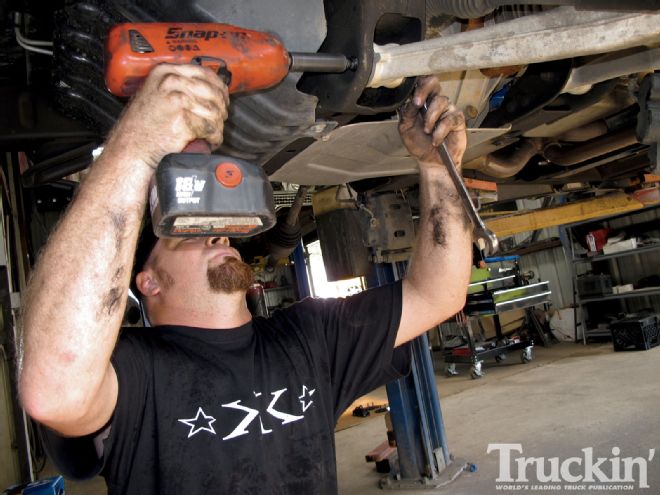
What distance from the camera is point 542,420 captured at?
12.6 feet

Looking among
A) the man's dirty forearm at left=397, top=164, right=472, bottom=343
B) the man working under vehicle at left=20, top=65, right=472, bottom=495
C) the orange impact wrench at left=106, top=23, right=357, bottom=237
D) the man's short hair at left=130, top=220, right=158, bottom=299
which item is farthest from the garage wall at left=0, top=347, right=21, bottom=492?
the orange impact wrench at left=106, top=23, right=357, bottom=237

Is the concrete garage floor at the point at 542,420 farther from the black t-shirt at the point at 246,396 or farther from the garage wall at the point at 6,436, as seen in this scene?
the black t-shirt at the point at 246,396

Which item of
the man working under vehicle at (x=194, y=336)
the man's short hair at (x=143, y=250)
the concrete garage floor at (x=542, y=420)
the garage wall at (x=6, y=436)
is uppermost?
the man's short hair at (x=143, y=250)

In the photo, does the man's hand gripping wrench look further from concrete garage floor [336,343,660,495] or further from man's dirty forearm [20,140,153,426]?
concrete garage floor [336,343,660,495]

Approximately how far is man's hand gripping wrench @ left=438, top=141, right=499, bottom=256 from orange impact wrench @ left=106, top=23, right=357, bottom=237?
413 millimetres

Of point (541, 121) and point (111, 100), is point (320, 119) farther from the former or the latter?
point (541, 121)

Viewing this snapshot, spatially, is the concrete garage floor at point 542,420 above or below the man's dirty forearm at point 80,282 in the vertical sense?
below

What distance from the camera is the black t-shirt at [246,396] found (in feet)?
3.44

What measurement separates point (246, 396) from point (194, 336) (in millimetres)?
210

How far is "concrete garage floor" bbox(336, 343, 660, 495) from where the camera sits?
3.05 metres

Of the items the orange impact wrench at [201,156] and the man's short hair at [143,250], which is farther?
the man's short hair at [143,250]

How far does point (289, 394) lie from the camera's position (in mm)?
1202

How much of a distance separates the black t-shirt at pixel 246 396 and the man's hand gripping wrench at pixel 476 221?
400mm

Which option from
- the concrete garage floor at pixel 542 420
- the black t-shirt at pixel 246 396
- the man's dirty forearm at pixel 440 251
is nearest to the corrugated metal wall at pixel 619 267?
the concrete garage floor at pixel 542 420
